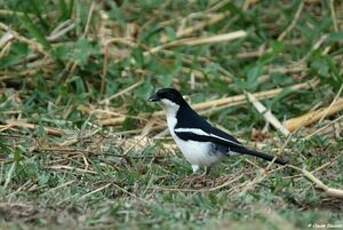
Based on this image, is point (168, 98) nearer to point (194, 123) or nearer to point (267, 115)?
point (194, 123)

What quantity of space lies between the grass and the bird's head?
0.37 m

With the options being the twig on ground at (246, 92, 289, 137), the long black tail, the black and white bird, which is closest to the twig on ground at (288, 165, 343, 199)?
the long black tail

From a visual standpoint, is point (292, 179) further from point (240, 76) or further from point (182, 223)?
point (240, 76)

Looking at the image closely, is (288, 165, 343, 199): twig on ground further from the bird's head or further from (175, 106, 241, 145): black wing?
the bird's head

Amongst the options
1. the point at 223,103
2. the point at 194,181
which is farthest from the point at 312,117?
the point at 194,181

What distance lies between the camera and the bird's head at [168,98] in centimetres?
695

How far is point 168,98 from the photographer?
275 inches

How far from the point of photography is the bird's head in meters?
6.95

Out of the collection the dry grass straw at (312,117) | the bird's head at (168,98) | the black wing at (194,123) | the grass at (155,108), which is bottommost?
the dry grass straw at (312,117)

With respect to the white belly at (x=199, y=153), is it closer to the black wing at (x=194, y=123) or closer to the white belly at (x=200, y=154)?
the white belly at (x=200, y=154)

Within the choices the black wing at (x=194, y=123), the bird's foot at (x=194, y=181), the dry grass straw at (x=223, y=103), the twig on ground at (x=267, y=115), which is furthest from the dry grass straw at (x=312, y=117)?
the bird's foot at (x=194, y=181)

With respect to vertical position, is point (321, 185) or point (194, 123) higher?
point (194, 123)

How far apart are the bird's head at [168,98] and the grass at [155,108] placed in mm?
371

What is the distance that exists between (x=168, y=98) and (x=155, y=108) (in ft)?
4.22
